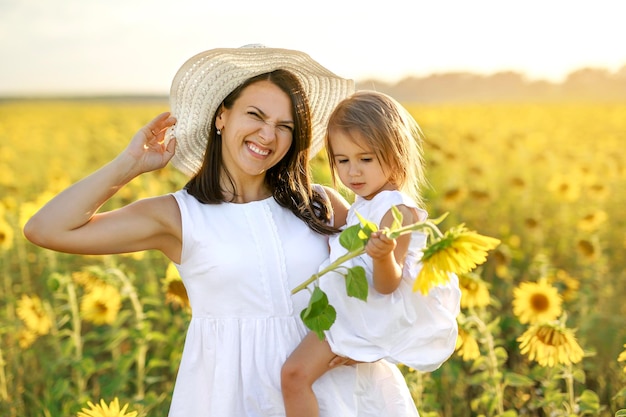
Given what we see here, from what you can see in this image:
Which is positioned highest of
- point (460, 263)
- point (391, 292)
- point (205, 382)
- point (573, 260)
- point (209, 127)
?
point (209, 127)

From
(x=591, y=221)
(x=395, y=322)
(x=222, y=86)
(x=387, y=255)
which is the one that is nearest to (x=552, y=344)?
(x=395, y=322)

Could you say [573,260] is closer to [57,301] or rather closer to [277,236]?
[57,301]

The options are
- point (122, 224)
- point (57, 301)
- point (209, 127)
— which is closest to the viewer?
point (122, 224)

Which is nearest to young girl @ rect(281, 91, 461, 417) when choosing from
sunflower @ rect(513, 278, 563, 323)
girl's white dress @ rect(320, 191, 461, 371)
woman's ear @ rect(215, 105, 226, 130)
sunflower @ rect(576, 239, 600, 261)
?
girl's white dress @ rect(320, 191, 461, 371)

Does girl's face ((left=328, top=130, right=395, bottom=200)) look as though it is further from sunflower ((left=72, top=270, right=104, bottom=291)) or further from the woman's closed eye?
sunflower ((left=72, top=270, right=104, bottom=291))

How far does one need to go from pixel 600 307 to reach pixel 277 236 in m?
2.45

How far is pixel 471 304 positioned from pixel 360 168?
0.89 m

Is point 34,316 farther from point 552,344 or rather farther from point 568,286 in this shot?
point 568,286

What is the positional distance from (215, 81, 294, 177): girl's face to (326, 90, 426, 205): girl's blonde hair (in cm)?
12

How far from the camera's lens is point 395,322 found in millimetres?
2031

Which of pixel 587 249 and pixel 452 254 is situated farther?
pixel 587 249

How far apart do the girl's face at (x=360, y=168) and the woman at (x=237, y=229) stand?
0.18 m

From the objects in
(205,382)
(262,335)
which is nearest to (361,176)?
(262,335)

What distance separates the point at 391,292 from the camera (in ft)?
6.54
